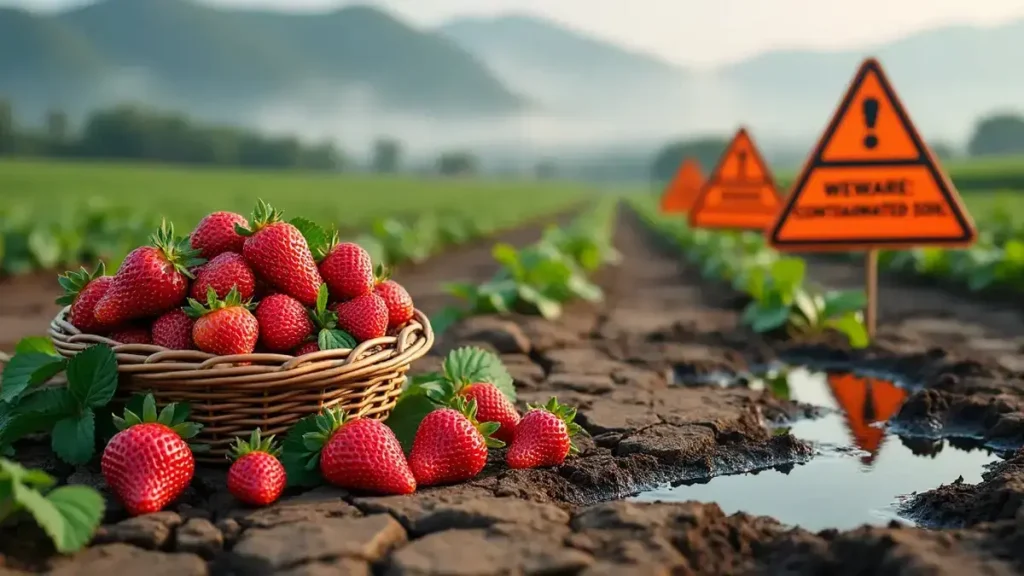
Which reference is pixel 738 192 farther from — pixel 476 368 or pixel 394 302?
pixel 394 302

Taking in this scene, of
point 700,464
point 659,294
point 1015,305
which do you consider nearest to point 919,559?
point 700,464

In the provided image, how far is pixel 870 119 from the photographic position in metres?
5.82

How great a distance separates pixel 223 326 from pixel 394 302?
690mm

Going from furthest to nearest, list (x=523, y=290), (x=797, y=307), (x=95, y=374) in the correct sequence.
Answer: (x=523, y=290) → (x=797, y=307) → (x=95, y=374)

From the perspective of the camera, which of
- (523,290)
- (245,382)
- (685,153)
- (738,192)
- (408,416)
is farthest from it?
(685,153)

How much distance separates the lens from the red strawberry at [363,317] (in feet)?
10.4

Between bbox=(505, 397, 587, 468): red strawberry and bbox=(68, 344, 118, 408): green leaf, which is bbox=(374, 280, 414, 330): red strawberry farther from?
bbox=(68, 344, 118, 408): green leaf

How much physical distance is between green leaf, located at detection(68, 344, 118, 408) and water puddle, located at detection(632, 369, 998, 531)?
5.71 ft

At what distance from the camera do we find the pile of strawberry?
118 inches

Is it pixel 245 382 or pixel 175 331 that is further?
pixel 175 331

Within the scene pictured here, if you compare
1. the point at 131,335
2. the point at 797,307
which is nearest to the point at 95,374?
the point at 131,335

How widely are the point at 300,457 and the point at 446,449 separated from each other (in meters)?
0.45

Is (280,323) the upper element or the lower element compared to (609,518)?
upper

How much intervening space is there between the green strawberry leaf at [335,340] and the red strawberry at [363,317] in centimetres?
3
